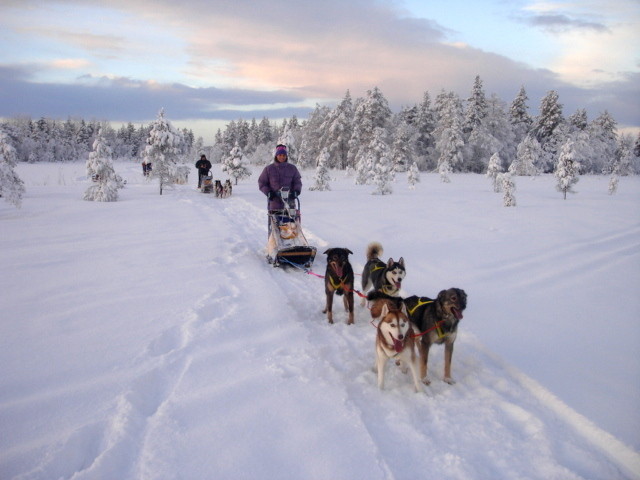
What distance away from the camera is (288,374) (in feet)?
11.6

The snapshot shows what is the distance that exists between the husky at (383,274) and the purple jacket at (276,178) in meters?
3.02

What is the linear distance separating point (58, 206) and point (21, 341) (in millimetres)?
12865

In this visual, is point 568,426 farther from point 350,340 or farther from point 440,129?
point 440,129

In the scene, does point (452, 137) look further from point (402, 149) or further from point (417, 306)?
point (417, 306)

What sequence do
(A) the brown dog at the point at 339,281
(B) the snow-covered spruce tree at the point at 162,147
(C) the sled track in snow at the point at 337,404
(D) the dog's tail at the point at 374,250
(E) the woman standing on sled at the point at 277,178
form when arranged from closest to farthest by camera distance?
(C) the sled track in snow at the point at 337,404 < (A) the brown dog at the point at 339,281 < (D) the dog's tail at the point at 374,250 < (E) the woman standing on sled at the point at 277,178 < (B) the snow-covered spruce tree at the point at 162,147

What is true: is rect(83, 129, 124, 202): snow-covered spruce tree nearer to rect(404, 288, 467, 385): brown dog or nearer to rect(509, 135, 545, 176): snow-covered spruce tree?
rect(404, 288, 467, 385): brown dog

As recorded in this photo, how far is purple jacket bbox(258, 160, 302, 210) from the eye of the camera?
7727 millimetres

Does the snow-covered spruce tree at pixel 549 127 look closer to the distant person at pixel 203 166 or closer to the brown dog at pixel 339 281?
the distant person at pixel 203 166

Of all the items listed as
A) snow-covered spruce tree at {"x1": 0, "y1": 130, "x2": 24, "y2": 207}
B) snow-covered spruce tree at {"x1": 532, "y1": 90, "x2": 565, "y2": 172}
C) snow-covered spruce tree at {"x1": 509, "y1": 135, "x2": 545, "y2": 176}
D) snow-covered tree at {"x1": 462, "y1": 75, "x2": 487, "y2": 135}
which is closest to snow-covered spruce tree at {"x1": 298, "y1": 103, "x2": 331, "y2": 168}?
snow-covered tree at {"x1": 462, "y1": 75, "x2": 487, "y2": 135}

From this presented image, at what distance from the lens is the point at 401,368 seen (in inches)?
148

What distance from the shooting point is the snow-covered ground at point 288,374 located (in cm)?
253

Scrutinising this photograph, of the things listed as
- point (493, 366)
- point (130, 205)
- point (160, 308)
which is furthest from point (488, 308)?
point (130, 205)

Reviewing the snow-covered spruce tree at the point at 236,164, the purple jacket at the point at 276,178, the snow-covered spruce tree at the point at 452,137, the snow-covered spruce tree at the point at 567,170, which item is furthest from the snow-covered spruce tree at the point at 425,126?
the purple jacket at the point at 276,178

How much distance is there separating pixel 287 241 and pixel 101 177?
13.8m
